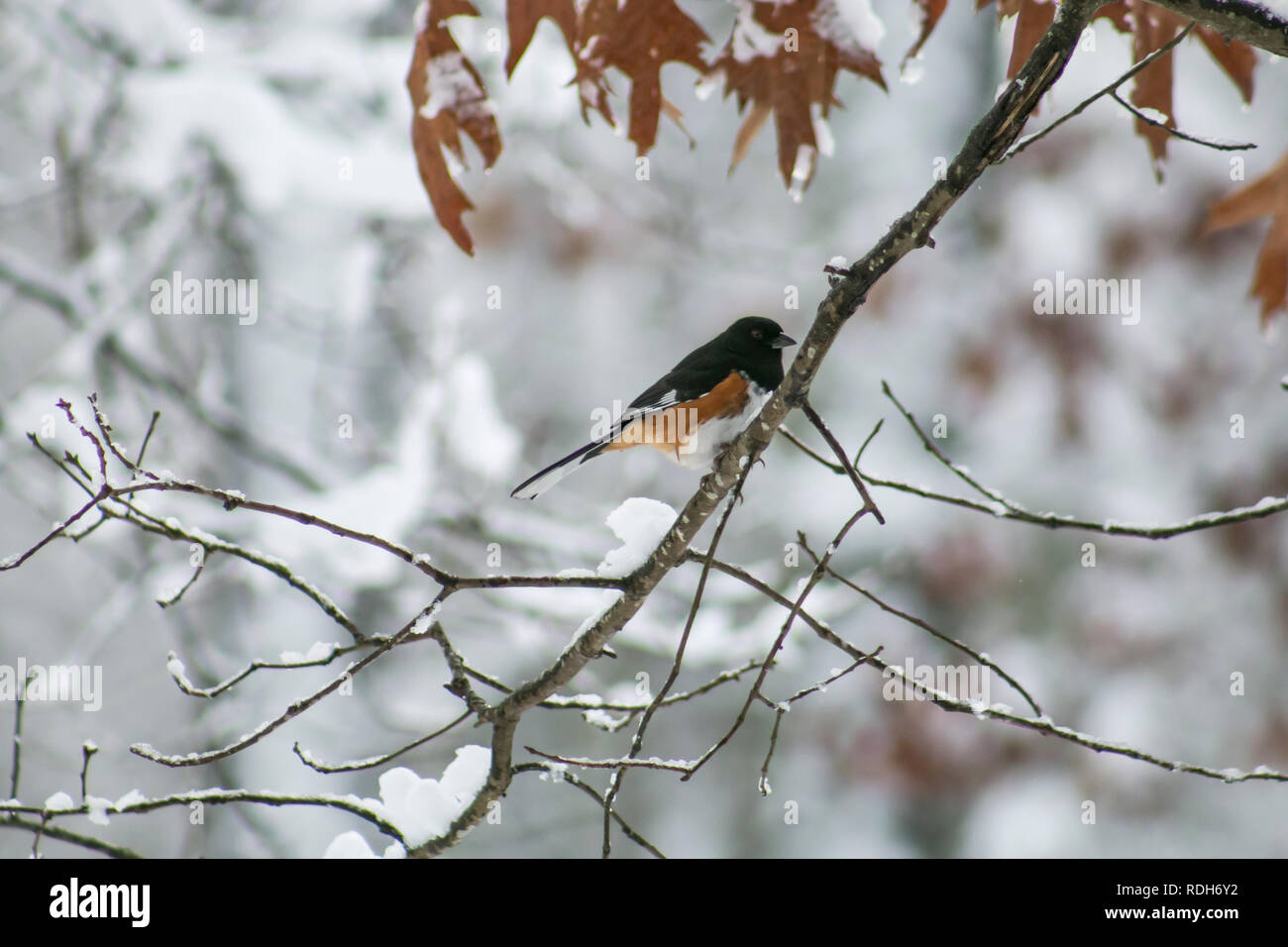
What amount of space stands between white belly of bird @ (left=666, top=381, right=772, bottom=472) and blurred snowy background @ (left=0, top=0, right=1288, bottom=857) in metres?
1.11

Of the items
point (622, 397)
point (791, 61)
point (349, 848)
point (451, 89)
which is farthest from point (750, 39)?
point (622, 397)

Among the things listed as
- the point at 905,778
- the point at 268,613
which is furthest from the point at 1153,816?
the point at 268,613

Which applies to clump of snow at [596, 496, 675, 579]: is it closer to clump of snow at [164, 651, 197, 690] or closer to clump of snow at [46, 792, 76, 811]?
clump of snow at [164, 651, 197, 690]

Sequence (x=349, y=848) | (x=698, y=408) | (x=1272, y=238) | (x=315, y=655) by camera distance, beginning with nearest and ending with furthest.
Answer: (x=315, y=655) < (x=349, y=848) < (x=1272, y=238) < (x=698, y=408)

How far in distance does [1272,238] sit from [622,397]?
6925 millimetres

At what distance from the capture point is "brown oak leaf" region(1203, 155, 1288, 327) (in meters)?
2.11

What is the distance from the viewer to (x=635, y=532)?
1.57 m

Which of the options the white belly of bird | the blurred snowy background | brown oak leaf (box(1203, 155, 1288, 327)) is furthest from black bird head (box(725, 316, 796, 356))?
brown oak leaf (box(1203, 155, 1288, 327))

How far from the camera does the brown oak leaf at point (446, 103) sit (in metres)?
1.62

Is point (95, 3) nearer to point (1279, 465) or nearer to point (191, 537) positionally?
point (191, 537)

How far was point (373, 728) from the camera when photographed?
5.47 meters

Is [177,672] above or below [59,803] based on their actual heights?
Answer: above

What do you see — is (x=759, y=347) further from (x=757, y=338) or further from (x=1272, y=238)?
(x=1272, y=238)

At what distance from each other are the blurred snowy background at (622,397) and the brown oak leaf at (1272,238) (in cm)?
65
